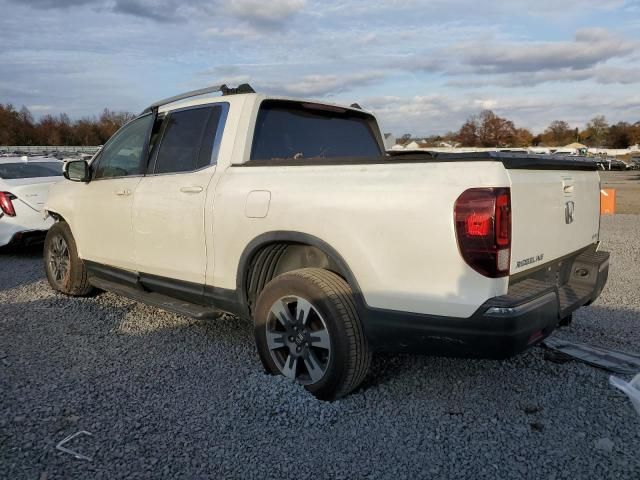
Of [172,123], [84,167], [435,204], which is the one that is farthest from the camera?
[84,167]

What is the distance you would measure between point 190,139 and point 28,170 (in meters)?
6.09

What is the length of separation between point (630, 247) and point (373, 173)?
760cm

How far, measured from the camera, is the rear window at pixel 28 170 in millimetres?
8773

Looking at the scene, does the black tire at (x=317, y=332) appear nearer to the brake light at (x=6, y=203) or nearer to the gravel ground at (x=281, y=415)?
the gravel ground at (x=281, y=415)

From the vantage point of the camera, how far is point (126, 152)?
200 inches

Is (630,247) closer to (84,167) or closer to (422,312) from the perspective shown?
(422,312)

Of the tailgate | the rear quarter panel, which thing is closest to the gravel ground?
the rear quarter panel

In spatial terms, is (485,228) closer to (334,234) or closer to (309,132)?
(334,234)

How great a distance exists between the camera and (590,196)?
3.94 metres

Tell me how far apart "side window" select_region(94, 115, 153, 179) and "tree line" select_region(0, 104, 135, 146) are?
261 feet

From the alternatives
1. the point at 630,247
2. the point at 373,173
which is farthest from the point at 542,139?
the point at 373,173

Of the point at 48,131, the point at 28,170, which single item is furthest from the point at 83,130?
the point at 28,170

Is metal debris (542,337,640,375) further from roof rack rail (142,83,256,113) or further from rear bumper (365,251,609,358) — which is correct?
roof rack rail (142,83,256,113)

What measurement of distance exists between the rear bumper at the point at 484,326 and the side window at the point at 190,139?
6.11 feet
